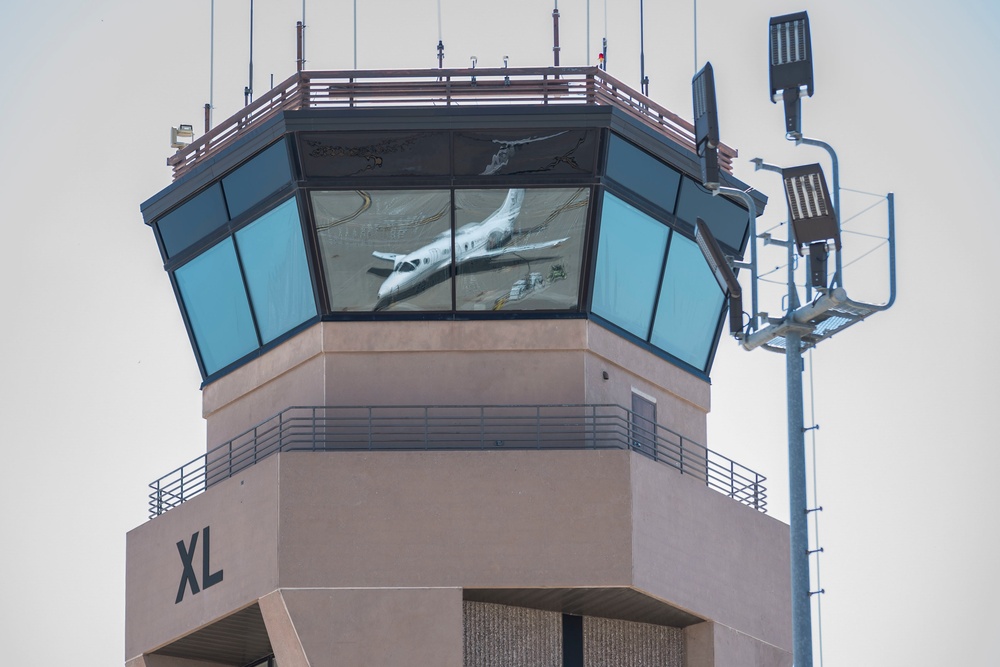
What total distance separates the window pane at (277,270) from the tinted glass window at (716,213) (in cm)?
613

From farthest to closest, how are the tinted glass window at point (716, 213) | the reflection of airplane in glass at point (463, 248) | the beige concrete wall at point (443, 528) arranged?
the tinted glass window at point (716, 213) → the reflection of airplane in glass at point (463, 248) → the beige concrete wall at point (443, 528)

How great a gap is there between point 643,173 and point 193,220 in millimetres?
7449

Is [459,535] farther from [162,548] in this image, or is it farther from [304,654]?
[162,548]

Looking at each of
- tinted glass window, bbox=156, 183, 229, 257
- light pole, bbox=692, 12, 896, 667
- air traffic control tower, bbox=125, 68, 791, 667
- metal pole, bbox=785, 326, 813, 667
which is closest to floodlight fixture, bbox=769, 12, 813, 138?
light pole, bbox=692, 12, 896, 667

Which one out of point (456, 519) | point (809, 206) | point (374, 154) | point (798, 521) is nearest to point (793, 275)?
point (809, 206)

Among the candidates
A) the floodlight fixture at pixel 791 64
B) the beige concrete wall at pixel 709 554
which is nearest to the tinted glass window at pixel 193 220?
the beige concrete wall at pixel 709 554

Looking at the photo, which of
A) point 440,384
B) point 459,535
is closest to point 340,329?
point 440,384

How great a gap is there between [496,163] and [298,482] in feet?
19.0

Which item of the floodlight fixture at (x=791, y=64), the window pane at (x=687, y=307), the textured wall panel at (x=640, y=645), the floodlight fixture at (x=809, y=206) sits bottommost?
the textured wall panel at (x=640, y=645)

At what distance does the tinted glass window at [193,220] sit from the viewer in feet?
119

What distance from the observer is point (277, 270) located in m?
35.5

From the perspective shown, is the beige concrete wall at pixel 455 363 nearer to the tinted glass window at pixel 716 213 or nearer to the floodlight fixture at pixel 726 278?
the tinted glass window at pixel 716 213

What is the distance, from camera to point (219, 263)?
36.5 metres

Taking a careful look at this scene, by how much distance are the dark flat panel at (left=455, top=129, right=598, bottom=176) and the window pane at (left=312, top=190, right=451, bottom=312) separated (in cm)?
76
